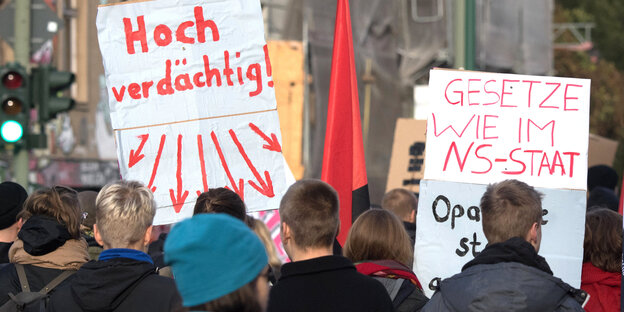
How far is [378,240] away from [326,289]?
3.00ft

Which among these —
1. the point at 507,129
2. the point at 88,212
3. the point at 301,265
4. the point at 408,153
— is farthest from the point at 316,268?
the point at 408,153

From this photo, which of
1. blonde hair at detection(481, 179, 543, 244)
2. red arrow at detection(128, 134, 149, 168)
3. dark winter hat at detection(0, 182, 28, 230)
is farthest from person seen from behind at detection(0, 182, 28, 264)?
blonde hair at detection(481, 179, 543, 244)

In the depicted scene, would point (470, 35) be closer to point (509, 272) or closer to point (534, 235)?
point (534, 235)

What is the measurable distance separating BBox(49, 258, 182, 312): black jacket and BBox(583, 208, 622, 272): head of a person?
2.39 meters

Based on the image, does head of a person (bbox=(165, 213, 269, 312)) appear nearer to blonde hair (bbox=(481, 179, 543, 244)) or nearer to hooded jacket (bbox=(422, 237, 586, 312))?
hooded jacket (bbox=(422, 237, 586, 312))

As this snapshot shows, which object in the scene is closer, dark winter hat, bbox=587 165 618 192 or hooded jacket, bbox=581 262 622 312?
hooded jacket, bbox=581 262 622 312

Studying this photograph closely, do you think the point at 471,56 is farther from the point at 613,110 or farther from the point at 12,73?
the point at 613,110

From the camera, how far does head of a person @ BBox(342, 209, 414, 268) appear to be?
4551 millimetres

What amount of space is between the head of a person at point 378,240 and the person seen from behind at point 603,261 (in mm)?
1136

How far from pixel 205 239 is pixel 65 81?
26.4 ft

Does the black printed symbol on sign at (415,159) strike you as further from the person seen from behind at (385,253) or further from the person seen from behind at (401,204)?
the person seen from behind at (385,253)

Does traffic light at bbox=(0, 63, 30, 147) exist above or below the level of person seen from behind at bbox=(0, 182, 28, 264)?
above

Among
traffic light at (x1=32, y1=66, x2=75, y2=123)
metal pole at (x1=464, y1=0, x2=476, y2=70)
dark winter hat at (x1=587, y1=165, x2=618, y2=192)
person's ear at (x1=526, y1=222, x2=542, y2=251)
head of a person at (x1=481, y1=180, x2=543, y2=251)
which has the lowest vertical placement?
dark winter hat at (x1=587, y1=165, x2=618, y2=192)

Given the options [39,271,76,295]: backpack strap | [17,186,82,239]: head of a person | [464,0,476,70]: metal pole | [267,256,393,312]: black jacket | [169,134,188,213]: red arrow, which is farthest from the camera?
[464,0,476,70]: metal pole
